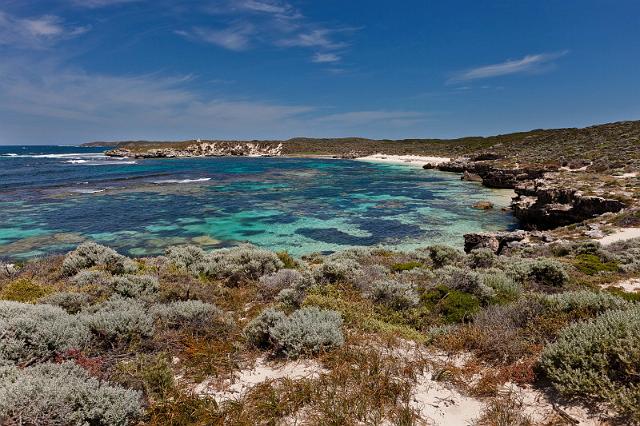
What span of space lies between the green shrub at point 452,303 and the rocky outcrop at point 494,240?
1233cm

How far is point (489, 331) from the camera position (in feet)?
21.3

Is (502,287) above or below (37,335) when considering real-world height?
below

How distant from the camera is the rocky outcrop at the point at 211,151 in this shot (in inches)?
5566

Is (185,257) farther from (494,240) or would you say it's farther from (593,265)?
(494,240)

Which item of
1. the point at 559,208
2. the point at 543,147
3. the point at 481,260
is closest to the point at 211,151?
the point at 543,147

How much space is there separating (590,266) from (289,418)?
13.8 m

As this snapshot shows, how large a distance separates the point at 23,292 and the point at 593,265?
18.6m

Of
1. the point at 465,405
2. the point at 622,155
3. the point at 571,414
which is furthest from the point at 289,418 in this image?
the point at 622,155

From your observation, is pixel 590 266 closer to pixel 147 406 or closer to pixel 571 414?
pixel 571 414

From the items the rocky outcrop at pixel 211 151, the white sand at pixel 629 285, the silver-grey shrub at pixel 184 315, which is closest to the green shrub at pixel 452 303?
the silver-grey shrub at pixel 184 315

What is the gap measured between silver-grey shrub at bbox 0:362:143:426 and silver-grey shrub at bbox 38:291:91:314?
11.5 feet

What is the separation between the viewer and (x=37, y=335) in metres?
5.67

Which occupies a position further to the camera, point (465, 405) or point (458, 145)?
point (458, 145)

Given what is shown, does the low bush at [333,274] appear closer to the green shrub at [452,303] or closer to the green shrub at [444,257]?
the green shrub at [452,303]
